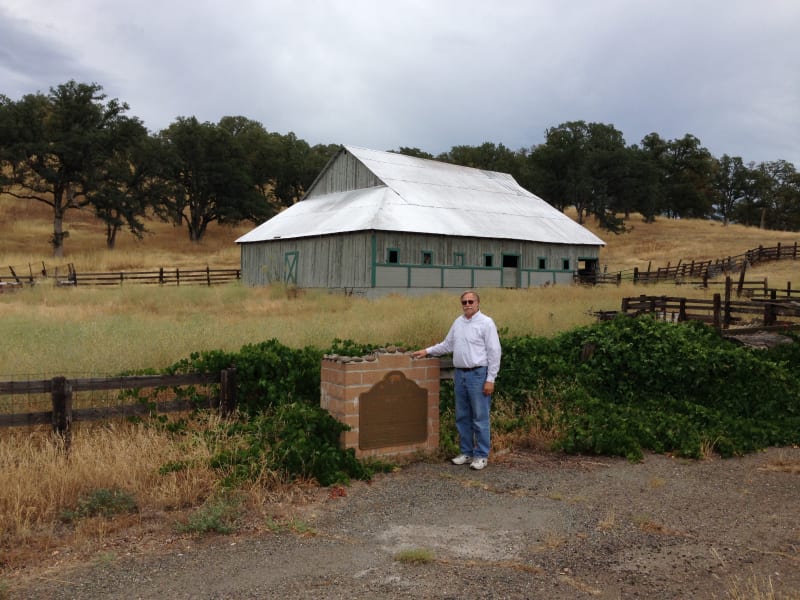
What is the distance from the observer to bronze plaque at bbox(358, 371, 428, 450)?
7.48 m

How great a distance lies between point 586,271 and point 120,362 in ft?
106

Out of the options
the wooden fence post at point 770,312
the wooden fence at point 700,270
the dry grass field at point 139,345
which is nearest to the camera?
the dry grass field at point 139,345

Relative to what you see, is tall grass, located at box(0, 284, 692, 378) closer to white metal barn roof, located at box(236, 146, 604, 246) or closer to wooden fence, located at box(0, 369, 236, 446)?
wooden fence, located at box(0, 369, 236, 446)

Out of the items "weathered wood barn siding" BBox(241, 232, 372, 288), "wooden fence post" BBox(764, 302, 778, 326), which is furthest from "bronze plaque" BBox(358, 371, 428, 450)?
"weathered wood barn siding" BBox(241, 232, 372, 288)

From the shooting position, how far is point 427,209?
1245 inches

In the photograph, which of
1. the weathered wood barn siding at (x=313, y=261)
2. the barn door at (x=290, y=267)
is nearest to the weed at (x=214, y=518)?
the weathered wood barn siding at (x=313, y=261)

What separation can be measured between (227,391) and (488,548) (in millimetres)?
4074

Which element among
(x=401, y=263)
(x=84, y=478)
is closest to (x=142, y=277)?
(x=401, y=263)

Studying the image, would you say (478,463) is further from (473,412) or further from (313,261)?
(313,261)

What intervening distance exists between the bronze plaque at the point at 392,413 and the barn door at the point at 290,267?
81.6ft

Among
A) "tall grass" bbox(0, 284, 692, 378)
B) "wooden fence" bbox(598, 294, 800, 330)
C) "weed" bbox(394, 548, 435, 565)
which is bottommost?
"weed" bbox(394, 548, 435, 565)

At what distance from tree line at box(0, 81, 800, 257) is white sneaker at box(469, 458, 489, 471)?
54.1m

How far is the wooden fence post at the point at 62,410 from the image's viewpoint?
22.7 ft

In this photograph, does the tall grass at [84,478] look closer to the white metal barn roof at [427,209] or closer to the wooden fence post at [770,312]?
the wooden fence post at [770,312]
